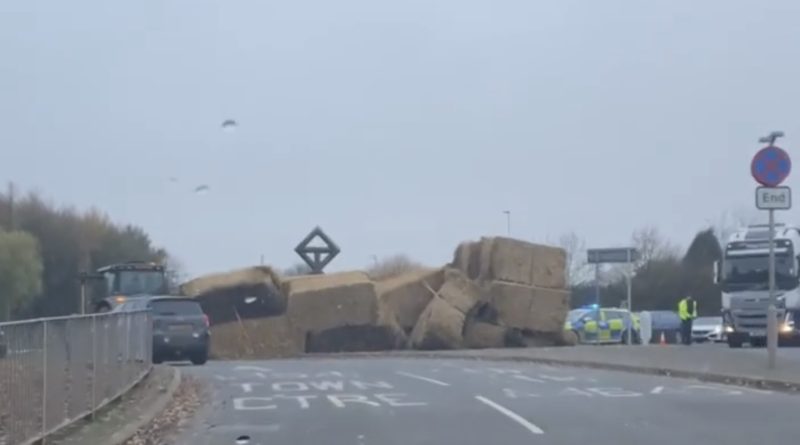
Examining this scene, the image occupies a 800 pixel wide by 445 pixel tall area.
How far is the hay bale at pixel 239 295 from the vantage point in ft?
145

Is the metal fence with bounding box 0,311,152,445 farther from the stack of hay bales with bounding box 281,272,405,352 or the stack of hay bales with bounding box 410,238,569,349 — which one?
the stack of hay bales with bounding box 410,238,569,349

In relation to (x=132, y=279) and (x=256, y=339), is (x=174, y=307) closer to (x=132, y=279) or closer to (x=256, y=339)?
(x=256, y=339)

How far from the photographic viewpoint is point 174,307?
3522 centimetres

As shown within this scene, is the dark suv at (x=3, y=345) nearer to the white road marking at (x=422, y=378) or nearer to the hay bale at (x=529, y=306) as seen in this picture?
the white road marking at (x=422, y=378)

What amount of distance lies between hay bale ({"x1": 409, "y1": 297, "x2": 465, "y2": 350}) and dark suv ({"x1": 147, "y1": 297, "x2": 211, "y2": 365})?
1065cm

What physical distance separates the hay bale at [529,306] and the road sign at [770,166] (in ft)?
64.2

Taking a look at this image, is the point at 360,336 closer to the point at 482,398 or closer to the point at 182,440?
the point at 482,398

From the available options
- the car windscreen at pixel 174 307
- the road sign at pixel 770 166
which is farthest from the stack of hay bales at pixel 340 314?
the road sign at pixel 770 166

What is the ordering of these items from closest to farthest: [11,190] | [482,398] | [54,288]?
[482,398] < [54,288] < [11,190]

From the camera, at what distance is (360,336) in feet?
152

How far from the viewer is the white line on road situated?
16359 mm

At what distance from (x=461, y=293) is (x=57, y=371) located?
30.9 meters

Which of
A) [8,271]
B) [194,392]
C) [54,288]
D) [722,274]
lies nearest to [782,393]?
[194,392]

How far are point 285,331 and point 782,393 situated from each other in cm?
2500
